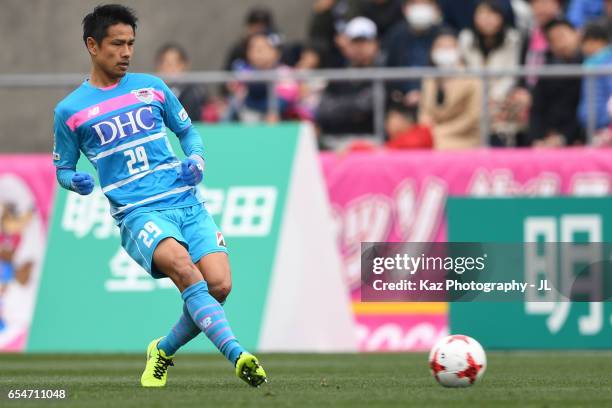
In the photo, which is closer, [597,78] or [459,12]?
[597,78]

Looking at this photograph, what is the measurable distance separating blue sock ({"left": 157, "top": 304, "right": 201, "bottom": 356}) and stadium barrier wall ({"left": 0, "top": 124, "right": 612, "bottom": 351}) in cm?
508

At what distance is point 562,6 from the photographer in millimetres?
19672

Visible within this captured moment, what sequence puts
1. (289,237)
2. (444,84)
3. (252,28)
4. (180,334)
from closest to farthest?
1. (180,334)
2. (289,237)
3. (444,84)
4. (252,28)

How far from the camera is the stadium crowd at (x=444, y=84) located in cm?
1698

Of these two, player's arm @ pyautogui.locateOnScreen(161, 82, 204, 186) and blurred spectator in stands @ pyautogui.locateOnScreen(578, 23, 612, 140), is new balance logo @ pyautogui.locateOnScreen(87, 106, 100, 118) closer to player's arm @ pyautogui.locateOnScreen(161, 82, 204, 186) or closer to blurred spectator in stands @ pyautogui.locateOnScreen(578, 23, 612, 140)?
player's arm @ pyautogui.locateOnScreen(161, 82, 204, 186)

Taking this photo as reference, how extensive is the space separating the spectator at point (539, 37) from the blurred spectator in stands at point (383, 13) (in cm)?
216

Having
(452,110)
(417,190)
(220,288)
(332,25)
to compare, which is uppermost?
(332,25)

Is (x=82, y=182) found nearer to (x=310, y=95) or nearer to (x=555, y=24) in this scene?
(x=310, y=95)

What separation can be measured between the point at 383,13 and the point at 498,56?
2243 mm

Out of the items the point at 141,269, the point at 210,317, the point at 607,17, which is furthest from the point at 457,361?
the point at 607,17

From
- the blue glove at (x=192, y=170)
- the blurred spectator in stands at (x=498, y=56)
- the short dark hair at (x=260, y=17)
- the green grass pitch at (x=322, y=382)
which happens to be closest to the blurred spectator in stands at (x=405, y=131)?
the blurred spectator in stands at (x=498, y=56)

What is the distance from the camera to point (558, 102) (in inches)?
665

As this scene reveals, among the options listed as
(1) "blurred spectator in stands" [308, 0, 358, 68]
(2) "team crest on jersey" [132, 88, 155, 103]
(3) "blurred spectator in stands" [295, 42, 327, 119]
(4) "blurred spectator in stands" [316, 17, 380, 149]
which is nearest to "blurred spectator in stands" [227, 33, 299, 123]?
(3) "blurred spectator in stands" [295, 42, 327, 119]

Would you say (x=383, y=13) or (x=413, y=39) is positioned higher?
(x=383, y=13)
